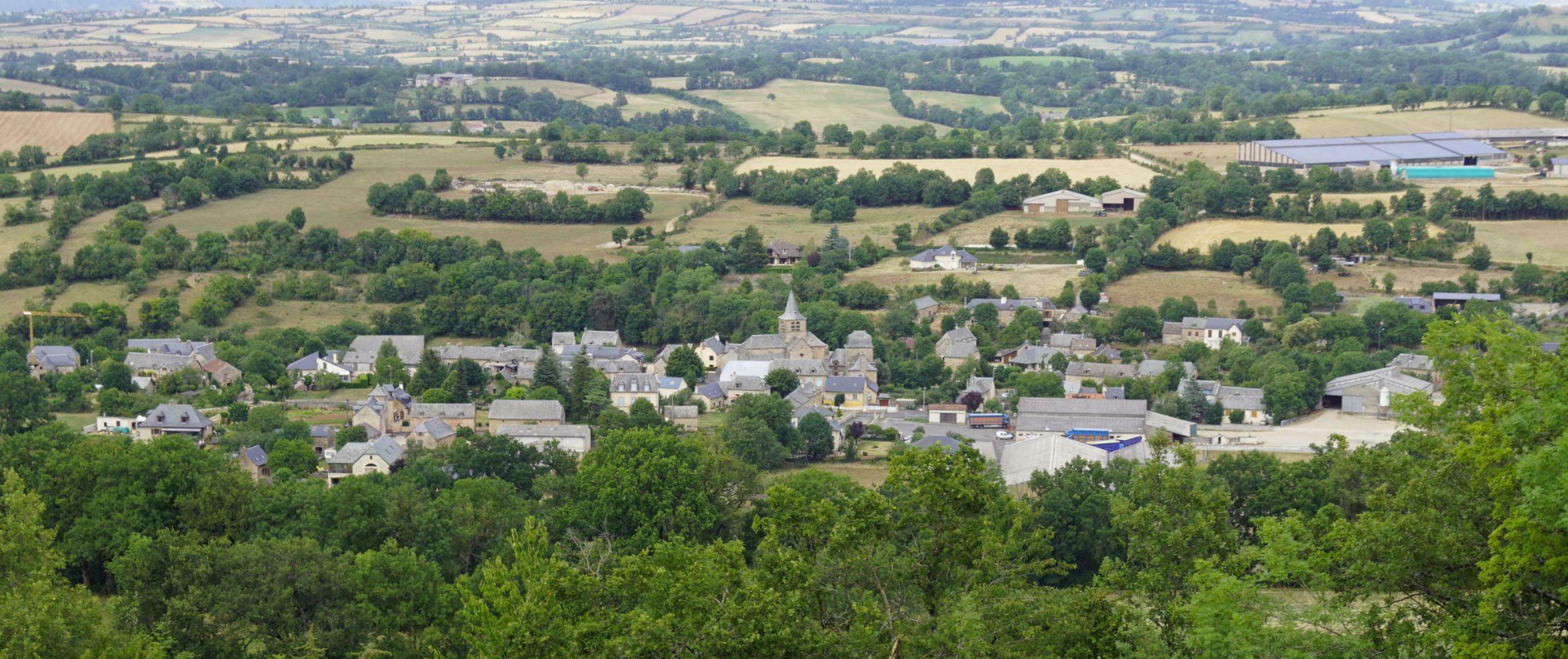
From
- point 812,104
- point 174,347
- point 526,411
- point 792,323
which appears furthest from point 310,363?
point 812,104

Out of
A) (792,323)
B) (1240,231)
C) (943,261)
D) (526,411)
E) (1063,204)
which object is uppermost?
(1063,204)

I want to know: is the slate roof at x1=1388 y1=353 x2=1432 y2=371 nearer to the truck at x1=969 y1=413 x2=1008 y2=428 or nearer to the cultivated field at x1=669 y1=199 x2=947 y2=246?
the truck at x1=969 y1=413 x2=1008 y2=428

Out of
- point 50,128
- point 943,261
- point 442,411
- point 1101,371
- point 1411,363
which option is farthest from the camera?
point 50,128

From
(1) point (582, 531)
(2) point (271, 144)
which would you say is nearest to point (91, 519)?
(1) point (582, 531)

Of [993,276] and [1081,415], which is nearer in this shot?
[1081,415]

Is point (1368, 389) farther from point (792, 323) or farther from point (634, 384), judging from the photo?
point (634, 384)

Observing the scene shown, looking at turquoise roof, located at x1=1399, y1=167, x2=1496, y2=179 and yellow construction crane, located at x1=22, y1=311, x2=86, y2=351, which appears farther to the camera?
turquoise roof, located at x1=1399, y1=167, x2=1496, y2=179

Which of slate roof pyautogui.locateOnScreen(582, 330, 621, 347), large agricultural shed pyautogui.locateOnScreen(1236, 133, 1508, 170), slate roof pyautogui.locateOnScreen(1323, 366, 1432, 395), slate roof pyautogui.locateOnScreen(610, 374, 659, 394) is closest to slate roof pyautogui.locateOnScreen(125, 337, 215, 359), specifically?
slate roof pyautogui.locateOnScreen(582, 330, 621, 347)
